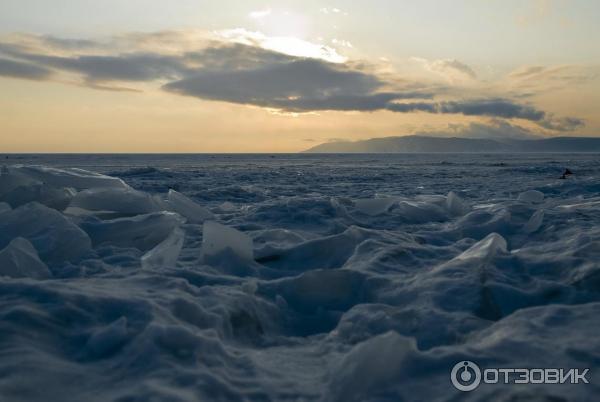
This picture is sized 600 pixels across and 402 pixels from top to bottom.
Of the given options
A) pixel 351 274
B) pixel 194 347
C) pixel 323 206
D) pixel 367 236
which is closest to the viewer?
pixel 194 347

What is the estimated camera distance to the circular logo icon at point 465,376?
193 cm

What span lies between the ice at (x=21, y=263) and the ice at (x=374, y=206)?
4.73 meters

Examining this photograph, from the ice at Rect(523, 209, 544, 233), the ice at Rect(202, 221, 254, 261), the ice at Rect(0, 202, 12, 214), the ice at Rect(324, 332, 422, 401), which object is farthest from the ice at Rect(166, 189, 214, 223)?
the ice at Rect(324, 332, 422, 401)

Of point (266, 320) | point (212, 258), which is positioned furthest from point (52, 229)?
point (266, 320)

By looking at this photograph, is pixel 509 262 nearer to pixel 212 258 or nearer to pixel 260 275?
pixel 260 275

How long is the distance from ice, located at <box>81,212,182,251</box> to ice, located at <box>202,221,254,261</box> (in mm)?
798

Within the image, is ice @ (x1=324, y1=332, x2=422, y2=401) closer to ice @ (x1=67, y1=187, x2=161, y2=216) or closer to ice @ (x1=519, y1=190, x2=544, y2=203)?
ice @ (x1=67, y1=187, x2=161, y2=216)

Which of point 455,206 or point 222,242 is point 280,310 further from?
point 455,206

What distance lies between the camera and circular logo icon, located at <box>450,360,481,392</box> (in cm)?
193

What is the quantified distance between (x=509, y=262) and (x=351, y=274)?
131 centimetres

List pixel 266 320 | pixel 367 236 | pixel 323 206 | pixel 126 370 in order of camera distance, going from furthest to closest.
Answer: pixel 323 206
pixel 367 236
pixel 266 320
pixel 126 370

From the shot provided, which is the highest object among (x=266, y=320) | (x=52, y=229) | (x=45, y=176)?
(x=45, y=176)

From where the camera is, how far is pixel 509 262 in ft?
12.1

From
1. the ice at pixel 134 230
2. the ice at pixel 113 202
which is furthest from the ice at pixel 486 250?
the ice at pixel 113 202
